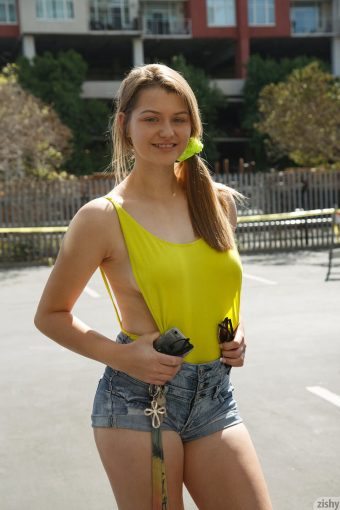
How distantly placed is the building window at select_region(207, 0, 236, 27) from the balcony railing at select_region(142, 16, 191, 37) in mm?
1650

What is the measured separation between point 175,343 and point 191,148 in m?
0.72

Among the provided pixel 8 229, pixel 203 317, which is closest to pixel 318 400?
pixel 203 317

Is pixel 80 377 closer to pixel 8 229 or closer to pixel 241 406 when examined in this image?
pixel 241 406

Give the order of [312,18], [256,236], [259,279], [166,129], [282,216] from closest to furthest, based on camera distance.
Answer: [166,129]
[259,279]
[282,216]
[256,236]
[312,18]

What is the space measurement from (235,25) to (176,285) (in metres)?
54.3

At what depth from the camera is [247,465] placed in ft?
7.72

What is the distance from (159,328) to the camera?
2359mm

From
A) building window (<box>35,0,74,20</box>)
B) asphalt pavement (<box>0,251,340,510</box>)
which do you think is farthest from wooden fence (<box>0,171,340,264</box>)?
building window (<box>35,0,74,20</box>)

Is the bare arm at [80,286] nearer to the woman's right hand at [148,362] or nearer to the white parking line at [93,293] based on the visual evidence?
the woman's right hand at [148,362]

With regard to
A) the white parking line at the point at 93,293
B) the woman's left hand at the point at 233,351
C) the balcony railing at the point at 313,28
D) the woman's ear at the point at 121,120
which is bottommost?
the white parking line at the point at 93,293

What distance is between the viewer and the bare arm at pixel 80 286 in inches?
92.4

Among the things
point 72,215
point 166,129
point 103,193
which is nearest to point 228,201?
point 166,129

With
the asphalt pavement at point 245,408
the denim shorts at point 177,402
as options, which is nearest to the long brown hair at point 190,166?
the denim shorts at point 177,402

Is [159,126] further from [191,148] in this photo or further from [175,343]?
[175,343]
